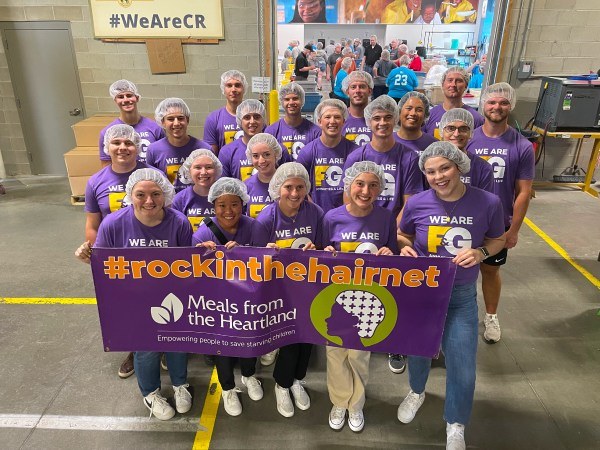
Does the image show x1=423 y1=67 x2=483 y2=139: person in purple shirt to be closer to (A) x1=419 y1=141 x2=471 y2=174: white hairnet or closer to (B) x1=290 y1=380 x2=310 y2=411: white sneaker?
(A) x1=419 y1=141 x2=471 y2=174: white hairnet

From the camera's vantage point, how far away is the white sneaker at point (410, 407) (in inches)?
126

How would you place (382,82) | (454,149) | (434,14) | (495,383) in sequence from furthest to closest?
(434,14) < (382,82) < (495,383) < (454,149)

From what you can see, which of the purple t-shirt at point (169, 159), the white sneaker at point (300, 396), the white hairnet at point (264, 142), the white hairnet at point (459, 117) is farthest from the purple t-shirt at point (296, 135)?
Answer: the white sneaker at point (300, 396)

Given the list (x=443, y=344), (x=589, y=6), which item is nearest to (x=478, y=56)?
(x=589, y=6)

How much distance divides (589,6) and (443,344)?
7.69 m

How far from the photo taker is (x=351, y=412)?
10.3 feet

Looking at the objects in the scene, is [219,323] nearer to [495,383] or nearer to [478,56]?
[495,383]

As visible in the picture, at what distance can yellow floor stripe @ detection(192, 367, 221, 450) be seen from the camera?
3.07m

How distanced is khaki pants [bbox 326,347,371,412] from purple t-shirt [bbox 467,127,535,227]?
1918 mm

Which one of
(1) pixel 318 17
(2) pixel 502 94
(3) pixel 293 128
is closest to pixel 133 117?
(3) pixel 293 128

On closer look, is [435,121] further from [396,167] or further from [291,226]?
[291,226]

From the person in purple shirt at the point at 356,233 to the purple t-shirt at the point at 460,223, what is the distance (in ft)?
0.83

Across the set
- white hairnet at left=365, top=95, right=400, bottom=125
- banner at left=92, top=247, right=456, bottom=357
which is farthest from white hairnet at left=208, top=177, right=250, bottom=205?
white hairnet at left=365, top=95, right=400, bottom=125

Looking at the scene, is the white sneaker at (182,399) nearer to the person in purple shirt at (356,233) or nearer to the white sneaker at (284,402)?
the white sneaker at (284,402)
